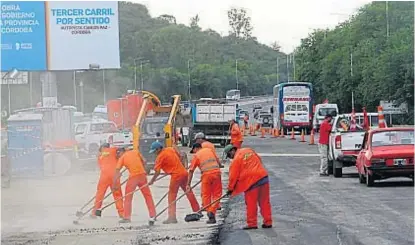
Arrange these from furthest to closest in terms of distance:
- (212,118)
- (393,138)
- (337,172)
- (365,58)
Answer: (365,58) < (212,118) < (337,172) < (393,138)

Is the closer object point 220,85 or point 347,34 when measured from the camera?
point 347,34

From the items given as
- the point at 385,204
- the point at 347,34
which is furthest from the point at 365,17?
the point at 385,204

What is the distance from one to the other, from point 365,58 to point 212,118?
24.5 m

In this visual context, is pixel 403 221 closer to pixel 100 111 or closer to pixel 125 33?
pixel 100 111

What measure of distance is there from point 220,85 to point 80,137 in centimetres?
5046

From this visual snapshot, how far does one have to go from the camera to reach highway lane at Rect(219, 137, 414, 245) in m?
12.9

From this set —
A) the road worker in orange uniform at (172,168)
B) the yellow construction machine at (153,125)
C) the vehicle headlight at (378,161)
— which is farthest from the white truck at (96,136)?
the road worker in orange uniform at (172,168)

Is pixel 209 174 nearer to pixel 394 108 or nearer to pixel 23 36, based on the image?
pixel 23 36

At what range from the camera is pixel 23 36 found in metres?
40.7

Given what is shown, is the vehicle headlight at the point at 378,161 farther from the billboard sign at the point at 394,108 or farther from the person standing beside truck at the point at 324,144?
the billboard sign at the point at 394,108

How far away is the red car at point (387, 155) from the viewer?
67.3 feet

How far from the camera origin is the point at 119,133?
35.7 metres

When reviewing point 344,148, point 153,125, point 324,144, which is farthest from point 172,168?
point 153,125

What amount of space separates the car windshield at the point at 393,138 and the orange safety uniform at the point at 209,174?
6515 millimetres
